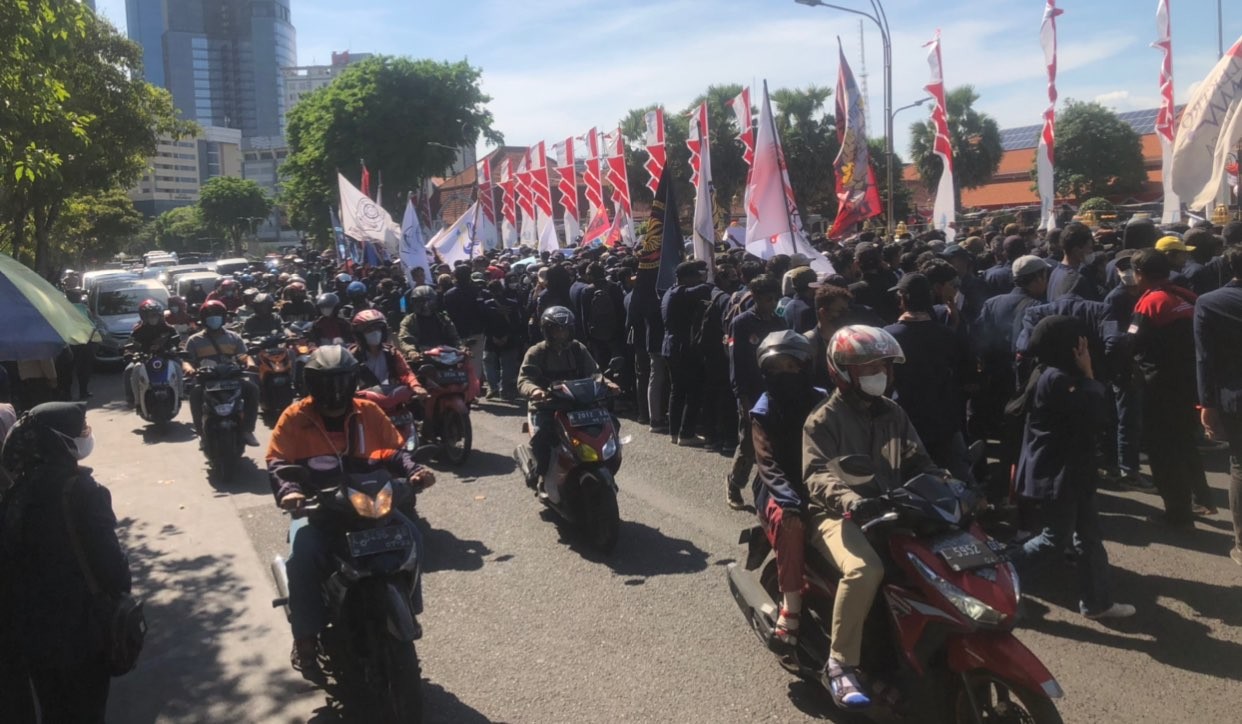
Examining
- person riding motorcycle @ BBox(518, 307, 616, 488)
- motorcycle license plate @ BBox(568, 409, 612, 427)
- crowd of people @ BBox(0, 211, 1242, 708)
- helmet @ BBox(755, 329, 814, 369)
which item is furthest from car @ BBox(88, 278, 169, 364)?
helmet @ BBox(755, 329, 814, 369)

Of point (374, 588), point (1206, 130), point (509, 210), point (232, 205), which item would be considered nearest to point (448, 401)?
point (374, 588)

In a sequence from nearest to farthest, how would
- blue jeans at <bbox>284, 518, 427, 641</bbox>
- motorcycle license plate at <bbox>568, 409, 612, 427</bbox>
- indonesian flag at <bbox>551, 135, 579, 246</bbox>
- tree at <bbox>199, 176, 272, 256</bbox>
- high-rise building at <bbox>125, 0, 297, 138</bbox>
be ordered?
blue jeans at <bbox>284, 518, 427, 641</bbox> → motorcycle license plate at <bbox>568, 409, 612, 427</bbox> → indonesian flag at <bbox>551, 135, 579, 246</bbox> → tree at <bbox>199, 176, 272, 256</bbox> → high-rise building at <bbox>125, 0, 297, 138</bbox>

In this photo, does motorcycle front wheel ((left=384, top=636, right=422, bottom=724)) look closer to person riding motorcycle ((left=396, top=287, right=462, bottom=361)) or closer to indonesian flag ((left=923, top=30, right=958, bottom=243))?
person riding motorcycle ((left=396, top=287, right=462, bottom=361))

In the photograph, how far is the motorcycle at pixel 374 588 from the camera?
13.8 ft

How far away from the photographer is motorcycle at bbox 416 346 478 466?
9922 mm

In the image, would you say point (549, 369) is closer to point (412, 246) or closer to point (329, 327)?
point (329, 327)

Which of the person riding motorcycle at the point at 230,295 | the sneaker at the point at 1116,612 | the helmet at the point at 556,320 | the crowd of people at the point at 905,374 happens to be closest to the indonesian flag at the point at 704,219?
the crowd of people at the point at 905,374

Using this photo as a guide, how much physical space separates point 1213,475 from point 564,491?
5475 millimetres

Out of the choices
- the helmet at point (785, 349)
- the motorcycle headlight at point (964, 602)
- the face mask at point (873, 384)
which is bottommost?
the motorcycle headlight at point (964, 602)

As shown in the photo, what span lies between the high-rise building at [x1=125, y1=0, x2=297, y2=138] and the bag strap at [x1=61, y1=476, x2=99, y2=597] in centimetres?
20985

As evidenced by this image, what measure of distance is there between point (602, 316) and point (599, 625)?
6612 mm

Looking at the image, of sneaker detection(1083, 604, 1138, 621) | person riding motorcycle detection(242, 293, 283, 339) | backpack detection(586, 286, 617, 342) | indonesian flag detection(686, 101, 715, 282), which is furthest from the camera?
person riding motorcycle detection(242, 293, 283, 339)

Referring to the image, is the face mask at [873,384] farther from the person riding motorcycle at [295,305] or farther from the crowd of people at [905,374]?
the person riding motorcycle at [295,305]

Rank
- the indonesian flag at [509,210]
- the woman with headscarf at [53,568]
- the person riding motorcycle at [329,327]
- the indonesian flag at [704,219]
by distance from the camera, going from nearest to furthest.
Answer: the woman with headscarf at [53,568] → the indonesian flag at [704,219] → the person riding motorcycle at [329,327] → the indonesian flag at [509,210]
